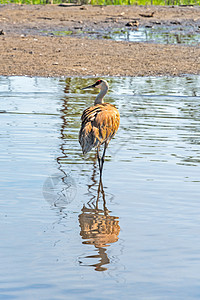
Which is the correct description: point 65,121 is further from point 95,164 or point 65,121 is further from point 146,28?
point 146,28

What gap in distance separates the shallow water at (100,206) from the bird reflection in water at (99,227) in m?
0.01

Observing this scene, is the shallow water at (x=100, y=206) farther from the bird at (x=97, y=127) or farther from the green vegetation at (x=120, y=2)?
the green vegetation at (x=120, y=2)

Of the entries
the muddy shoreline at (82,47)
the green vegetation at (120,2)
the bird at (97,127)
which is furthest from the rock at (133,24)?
the bird at (97,127)

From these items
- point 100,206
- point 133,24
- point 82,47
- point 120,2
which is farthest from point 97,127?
point 120,2

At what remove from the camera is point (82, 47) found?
1973 centimetres

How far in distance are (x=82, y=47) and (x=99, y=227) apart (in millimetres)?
14086

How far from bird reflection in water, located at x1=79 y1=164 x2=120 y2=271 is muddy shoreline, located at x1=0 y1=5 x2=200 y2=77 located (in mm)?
9294

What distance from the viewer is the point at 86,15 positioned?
27.7 meters

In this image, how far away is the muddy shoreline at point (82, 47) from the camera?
16.5m

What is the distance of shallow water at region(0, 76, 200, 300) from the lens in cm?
487

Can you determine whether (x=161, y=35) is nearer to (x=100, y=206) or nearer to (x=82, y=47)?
(x=82, y=47)

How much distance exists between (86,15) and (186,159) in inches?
793

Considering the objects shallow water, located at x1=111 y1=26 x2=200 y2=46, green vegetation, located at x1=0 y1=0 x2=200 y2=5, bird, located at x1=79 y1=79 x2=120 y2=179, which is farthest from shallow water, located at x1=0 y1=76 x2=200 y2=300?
green vegetation, located at x1=0 y1=0 x2=200 y2=5

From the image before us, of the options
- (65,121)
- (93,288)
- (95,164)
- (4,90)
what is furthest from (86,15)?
(93,288)
